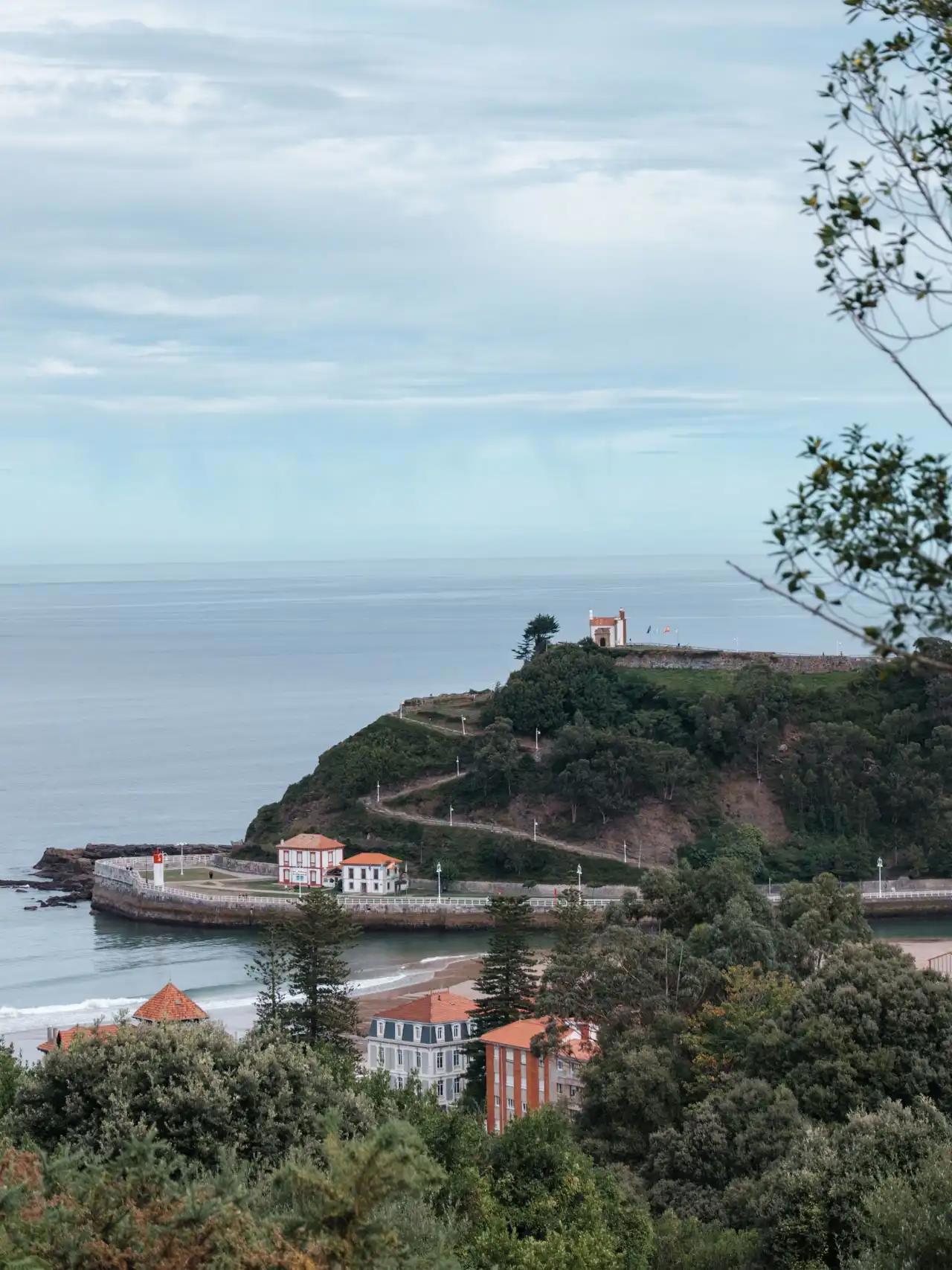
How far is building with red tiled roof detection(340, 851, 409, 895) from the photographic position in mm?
56969

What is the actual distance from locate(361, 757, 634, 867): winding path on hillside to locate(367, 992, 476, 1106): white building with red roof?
25933 millimetres

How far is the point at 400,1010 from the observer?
111ft

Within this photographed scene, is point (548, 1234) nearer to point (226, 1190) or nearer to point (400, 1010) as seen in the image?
point (226, 1190)

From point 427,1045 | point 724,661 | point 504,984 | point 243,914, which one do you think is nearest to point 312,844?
point 243,914

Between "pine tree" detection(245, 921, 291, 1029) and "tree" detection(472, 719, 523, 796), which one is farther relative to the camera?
"tree" detection(472, 719, 523, 796)

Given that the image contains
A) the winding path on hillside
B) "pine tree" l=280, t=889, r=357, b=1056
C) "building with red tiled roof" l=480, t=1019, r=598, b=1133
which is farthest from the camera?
the winding path on hillside

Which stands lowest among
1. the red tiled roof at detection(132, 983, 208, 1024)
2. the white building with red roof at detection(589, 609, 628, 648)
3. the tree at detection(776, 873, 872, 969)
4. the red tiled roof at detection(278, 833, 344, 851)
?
the red tiled roof at detection(132, 983, 208, 1024)

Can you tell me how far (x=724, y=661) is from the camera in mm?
70375

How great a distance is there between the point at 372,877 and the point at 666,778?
11.5 metres

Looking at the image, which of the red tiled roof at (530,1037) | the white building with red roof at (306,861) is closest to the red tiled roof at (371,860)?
the white building with red roof at (306,861)

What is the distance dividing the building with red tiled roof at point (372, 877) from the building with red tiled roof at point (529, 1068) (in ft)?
86.2

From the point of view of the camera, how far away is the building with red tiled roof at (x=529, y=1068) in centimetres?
2697

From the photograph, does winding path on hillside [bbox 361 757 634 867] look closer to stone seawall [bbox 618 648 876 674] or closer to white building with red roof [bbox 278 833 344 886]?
white building with red roof [bbox 278 833 344 886]

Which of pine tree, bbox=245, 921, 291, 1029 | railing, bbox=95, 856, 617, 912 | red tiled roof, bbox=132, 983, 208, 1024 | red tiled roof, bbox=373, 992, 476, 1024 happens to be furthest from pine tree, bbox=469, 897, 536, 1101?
railing, bbox=95, 856, 617, 912
